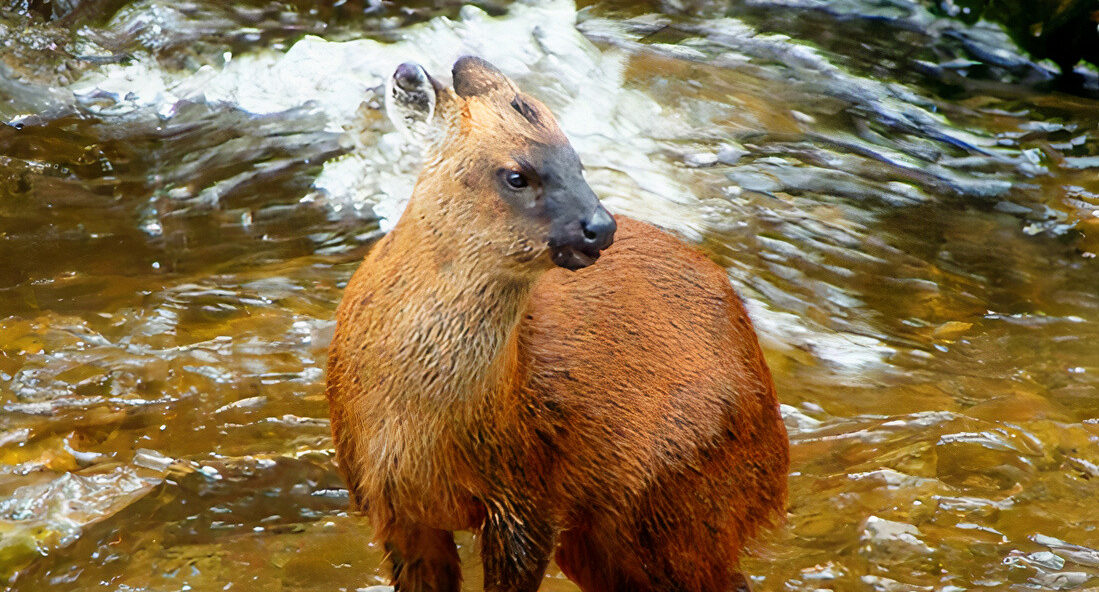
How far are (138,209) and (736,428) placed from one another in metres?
4.76

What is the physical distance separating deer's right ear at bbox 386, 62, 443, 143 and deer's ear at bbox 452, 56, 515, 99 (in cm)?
6

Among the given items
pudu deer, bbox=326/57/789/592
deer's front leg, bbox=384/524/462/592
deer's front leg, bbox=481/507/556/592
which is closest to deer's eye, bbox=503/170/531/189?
pudu deer, bbox=326/57/789/592

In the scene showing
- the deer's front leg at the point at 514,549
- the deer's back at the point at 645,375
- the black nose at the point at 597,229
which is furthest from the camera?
the deer's back at the point at 645,375

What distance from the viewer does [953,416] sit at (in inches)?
210

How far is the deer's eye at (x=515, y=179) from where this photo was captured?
2.74 m

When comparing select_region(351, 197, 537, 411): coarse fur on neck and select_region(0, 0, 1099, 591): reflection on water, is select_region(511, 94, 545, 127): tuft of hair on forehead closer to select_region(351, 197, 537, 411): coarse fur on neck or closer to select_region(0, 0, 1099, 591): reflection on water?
select_region(351, 197, 537, 411): coarse fur on neck

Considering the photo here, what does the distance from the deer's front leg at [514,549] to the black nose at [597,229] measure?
80cm

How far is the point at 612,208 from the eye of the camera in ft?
23.0

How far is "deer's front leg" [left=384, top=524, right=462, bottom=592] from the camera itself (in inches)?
125

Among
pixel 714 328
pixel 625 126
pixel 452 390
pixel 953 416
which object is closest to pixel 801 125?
pixel 625 126

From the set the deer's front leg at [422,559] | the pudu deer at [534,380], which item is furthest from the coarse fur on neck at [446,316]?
the deer's front leg at [422,559]

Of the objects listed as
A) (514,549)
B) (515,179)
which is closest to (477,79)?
(515,179)

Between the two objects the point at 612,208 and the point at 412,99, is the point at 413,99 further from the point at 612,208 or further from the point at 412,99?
the point at 612,208

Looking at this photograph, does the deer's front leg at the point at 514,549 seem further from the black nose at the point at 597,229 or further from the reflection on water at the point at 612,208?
the reflection on water at the point at 612,208
